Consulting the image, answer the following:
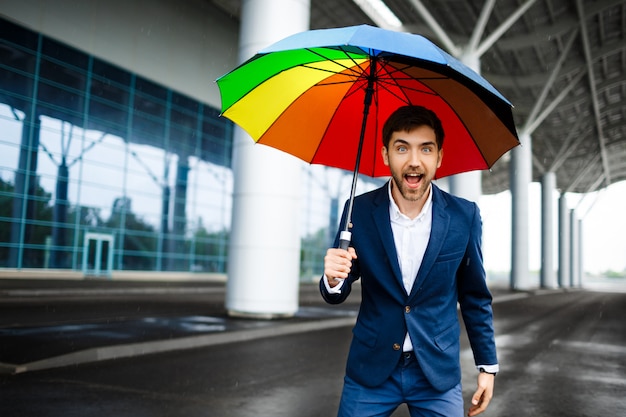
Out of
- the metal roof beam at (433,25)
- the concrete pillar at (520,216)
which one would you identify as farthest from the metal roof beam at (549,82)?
the metal roof beam at (433,25)

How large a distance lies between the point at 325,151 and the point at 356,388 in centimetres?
145

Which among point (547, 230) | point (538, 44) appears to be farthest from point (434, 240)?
point (547, 230)

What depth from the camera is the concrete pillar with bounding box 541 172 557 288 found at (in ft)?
158

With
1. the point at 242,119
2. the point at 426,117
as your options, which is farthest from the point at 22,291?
the point at 426,117

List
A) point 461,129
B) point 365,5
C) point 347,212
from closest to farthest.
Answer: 1. point 347,212
2. point 461,129
3. point 365,5

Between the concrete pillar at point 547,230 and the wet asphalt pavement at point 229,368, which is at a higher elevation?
the concrete pillar at point 547,230

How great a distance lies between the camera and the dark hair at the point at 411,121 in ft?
7.88

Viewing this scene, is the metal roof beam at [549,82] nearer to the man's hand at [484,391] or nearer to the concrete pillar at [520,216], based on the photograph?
the concrete pillar at [520,216]

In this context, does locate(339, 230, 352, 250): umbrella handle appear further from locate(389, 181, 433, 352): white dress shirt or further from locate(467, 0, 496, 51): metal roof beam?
locate(467, 0, 496, 51): metal roof beam

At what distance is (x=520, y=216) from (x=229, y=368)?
33022 mm

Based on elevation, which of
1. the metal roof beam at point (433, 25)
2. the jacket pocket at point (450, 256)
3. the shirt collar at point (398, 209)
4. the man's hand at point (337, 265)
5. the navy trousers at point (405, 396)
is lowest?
the navy trousers at point (405, 396)

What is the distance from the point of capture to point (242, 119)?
3434 mm

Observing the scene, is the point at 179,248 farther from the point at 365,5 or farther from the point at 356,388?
the point at 356,388

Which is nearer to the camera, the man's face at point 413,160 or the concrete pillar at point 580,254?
the man's face at point 413,160
